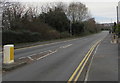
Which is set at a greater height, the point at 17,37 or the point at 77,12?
the point at 77,12

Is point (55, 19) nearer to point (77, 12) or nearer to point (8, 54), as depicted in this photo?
point (77, 12)

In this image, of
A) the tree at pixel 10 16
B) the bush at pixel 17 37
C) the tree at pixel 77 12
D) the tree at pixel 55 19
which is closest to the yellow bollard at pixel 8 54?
the bush at pixel 17 37

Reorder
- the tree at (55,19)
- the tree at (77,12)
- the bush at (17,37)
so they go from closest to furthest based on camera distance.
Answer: the bush at (17,37) < the tree at (55,19) < the tree at (77,12)

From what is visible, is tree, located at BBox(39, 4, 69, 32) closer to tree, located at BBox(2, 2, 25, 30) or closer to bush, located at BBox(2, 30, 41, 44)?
tree, located at BBox(2, 2, 25, 30)

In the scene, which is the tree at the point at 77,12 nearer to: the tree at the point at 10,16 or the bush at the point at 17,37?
the tree at the point at 10,16

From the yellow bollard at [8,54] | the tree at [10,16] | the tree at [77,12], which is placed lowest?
the yellow bollard at [8,54]

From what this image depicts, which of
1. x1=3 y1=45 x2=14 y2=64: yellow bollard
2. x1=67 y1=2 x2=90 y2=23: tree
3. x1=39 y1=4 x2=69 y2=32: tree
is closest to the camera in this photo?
x1=3 y1=45 x2=14 y2=64: yellow bollard

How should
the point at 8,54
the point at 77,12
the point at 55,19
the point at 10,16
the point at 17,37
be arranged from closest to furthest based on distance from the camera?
the point at 8,54, the point at 17,37, the point at 10,16, the point at 55,19, the point at 77,12

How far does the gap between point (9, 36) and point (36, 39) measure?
30.3ft

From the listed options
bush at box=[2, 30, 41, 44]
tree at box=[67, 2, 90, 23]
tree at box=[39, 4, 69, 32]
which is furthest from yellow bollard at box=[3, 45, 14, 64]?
tree at box=[67, 2, 90, 23]

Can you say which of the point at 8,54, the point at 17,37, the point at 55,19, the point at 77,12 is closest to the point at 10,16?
the point at 17,37

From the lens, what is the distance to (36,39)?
35.1 m

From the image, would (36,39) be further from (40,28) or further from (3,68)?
(3,68)

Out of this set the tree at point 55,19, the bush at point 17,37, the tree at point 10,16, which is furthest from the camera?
the tree at point 55,19
